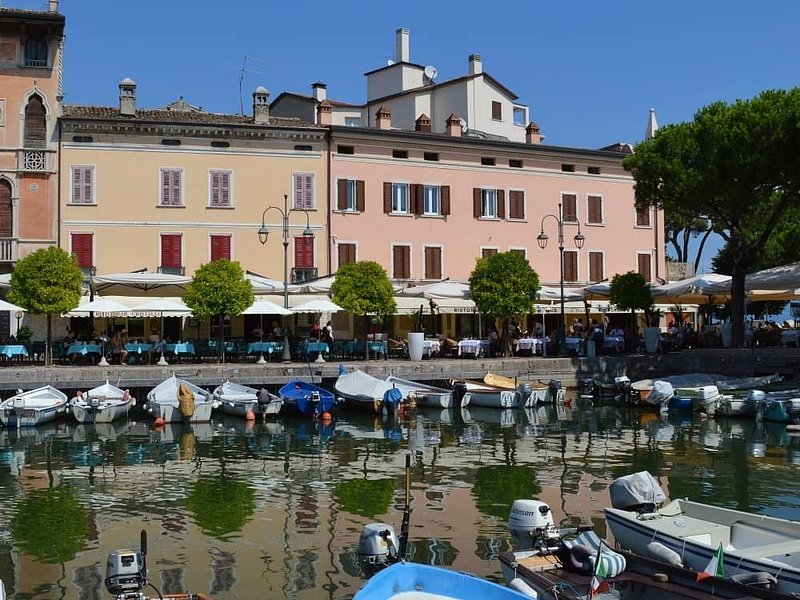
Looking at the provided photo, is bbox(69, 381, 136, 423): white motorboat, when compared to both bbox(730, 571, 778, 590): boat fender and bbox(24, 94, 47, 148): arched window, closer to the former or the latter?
bbox(24, 94, 47, 148): arched window

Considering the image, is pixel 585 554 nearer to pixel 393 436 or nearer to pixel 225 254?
pixel 393 436

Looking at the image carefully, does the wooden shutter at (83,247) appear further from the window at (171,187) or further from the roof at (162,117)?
the roof at (162,117)

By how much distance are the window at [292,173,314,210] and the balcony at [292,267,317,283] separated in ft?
9.24

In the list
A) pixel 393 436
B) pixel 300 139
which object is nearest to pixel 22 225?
pixel 300 139

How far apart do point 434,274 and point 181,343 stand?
14.2m

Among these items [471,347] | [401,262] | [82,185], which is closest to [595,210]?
[401,262]

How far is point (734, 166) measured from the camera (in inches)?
1352

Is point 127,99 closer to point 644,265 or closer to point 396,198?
point 396,198

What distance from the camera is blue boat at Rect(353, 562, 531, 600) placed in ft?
31.5

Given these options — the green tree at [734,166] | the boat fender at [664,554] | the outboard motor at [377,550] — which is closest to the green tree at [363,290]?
the green tree at [734,166]

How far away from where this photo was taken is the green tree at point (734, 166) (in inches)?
1331

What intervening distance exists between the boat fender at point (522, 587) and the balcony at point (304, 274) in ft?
103

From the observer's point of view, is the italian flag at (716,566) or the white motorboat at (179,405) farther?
the white motorboat at (179,405)

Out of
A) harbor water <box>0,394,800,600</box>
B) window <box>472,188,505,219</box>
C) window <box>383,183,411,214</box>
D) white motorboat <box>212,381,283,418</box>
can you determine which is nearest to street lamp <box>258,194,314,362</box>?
window <box>383,183,411,214</box>
